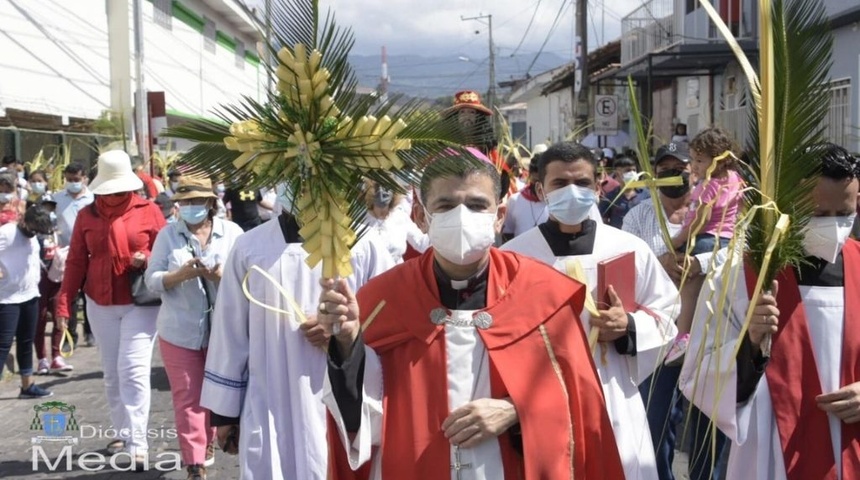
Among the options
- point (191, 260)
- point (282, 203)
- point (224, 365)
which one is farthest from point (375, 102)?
point (191, 260)

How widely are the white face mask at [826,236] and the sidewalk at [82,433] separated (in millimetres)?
4387

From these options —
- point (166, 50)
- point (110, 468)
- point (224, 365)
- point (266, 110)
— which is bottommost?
point (110, 468)

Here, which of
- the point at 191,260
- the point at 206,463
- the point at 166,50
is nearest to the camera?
the point at 191,260

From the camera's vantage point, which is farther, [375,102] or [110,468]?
[110,468]

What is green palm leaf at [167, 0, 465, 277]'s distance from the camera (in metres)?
2.79

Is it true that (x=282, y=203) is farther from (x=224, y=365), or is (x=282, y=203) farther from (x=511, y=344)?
(x=511, y=344)

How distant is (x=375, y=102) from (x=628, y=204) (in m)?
7.74

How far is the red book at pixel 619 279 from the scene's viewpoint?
409 centimetres

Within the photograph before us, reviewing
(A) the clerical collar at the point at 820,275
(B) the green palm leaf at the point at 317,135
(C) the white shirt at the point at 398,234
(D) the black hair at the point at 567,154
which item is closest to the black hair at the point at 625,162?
(C) the white shirt at the point at 398,234

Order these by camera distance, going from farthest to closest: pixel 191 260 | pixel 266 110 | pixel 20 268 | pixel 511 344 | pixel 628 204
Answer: pixel 628 204, pixel 20 268, pixel 191 260, pixel 511 344, pixel 266 110

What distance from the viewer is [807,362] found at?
142 inches

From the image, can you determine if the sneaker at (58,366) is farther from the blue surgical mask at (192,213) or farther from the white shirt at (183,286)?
the blue surgical mask at (192,213)

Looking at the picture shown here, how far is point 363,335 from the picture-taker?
329 cm

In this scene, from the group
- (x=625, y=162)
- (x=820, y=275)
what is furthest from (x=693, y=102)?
(x=820, y=275)
